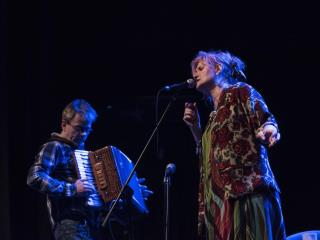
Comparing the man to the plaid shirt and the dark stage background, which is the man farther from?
the dark stage background

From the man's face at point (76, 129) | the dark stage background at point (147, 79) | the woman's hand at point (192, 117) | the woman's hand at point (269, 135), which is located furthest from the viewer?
the dark stage background at point (147, 79)

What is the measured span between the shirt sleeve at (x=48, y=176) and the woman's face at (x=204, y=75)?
1.37 metres

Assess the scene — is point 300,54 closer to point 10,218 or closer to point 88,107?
point 88,107

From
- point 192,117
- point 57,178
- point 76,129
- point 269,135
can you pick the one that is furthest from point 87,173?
point 269,135

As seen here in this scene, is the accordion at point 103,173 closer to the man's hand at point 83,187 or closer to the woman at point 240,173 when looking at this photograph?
the man's hand at point 83,187

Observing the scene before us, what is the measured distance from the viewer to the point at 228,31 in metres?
5.09

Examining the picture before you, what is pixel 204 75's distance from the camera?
3.05 metres

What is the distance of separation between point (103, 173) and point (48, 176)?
0.42 metres

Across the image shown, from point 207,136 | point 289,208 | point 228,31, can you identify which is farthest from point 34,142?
point 207,136

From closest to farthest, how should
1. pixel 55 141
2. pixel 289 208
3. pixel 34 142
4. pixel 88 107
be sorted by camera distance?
pixel 55 141 → pixel 88 107 → pixel 289 208 → pixel 34 142

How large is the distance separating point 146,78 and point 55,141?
1624 millimetres

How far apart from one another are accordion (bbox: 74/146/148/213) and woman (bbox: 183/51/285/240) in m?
1.28

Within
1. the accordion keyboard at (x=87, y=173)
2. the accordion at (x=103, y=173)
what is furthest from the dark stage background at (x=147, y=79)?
the accordion keyboard at (x=87, y=173)

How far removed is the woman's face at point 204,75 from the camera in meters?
3.02
